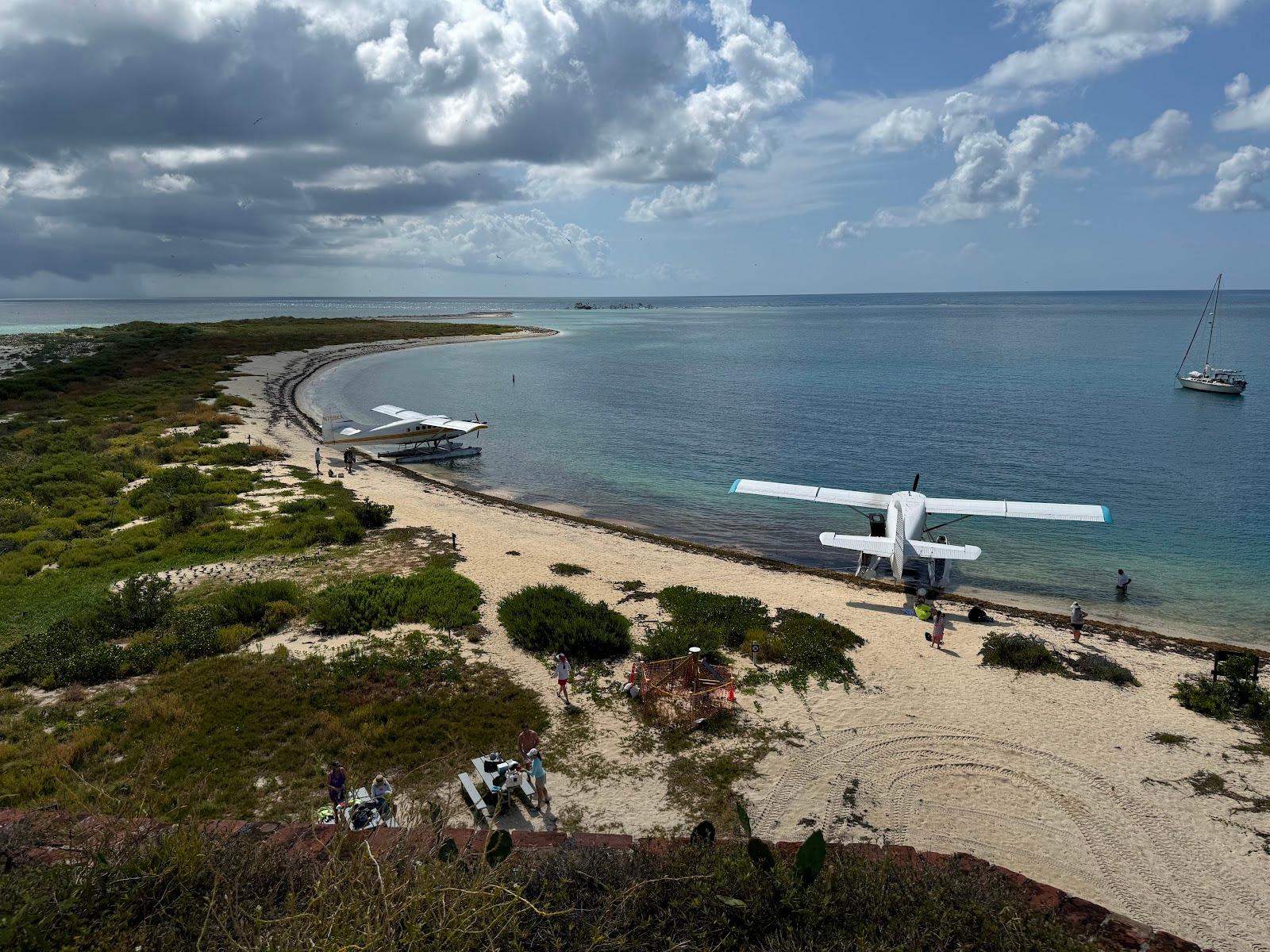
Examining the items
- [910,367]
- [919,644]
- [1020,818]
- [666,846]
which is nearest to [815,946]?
[666,846]

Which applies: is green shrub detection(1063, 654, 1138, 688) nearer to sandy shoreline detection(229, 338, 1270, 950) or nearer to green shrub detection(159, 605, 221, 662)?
sandy shoreline detection(229, 338, 1270, 950)

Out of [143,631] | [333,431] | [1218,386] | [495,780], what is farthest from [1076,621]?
[1218,386]

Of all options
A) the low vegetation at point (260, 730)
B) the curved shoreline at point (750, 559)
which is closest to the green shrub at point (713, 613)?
the low vegetation at point (260, 730)

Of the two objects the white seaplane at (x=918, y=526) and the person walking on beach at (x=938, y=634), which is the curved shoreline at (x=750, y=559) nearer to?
the white seaplane at (x=918, y=526)

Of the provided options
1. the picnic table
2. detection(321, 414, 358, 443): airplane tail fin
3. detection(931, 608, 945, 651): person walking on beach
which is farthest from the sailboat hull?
the picnic table

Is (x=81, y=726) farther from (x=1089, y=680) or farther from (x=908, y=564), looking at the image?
(x=908, y=564)

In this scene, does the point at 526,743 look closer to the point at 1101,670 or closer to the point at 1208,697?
the point at 1101,670
